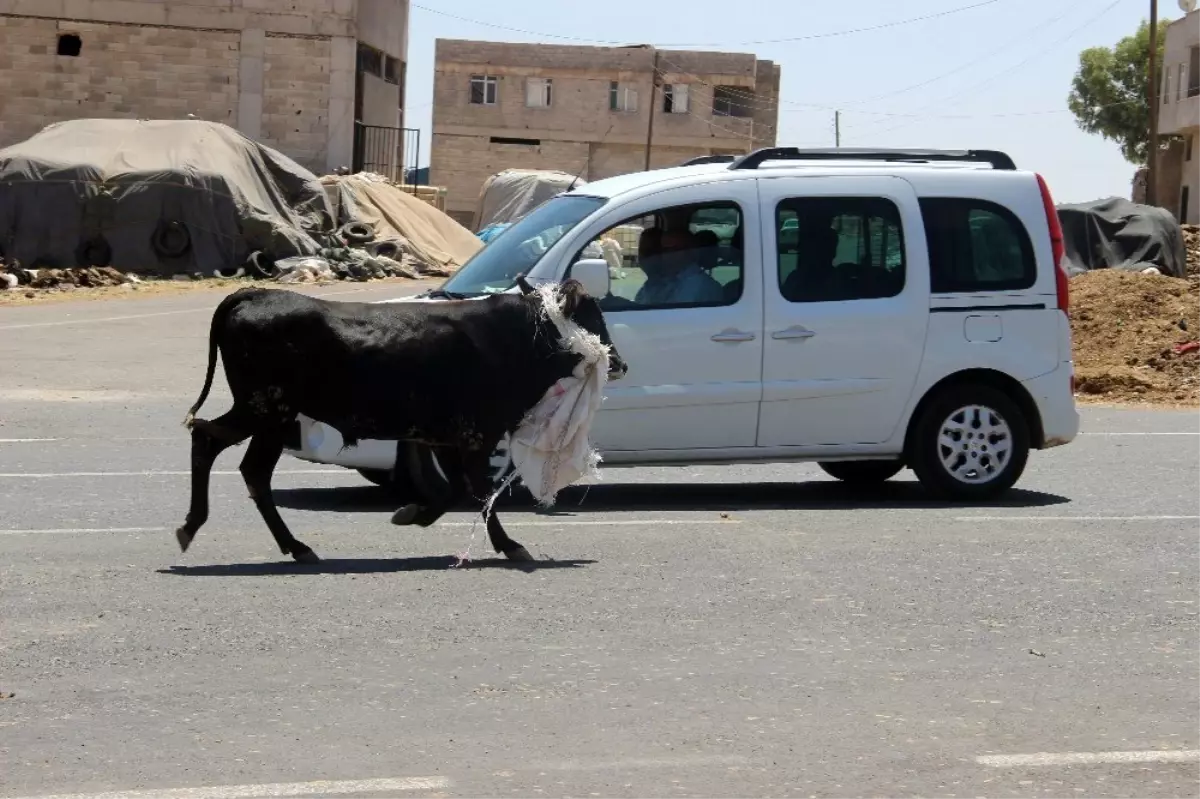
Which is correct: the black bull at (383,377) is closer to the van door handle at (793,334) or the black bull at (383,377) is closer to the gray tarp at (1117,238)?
the van door handle at (793,334)

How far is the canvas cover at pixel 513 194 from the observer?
179ft

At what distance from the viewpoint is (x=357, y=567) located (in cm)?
888

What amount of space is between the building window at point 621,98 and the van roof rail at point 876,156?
64.9m

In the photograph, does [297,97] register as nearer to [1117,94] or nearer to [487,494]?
[487,494]

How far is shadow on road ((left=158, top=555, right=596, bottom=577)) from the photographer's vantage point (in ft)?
28.3

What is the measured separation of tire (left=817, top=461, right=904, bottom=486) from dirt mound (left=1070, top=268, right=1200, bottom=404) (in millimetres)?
8892

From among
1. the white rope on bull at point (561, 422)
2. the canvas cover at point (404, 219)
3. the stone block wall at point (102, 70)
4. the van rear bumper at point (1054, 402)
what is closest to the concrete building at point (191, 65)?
the stone block wall at point (102, 70)

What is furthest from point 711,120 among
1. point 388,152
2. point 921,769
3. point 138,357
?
point 921,769

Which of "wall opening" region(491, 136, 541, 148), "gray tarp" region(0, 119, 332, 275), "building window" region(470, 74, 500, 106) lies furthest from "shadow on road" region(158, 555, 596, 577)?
"building window" region(470, 74, 500, 106)

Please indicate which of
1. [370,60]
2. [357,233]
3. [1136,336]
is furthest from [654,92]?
[1136,336]

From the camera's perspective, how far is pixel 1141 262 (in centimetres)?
3656

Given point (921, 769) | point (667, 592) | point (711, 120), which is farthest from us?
point (711, 120)

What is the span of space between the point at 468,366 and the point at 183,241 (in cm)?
2688

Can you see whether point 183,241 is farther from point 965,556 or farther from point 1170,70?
point 1170,70
